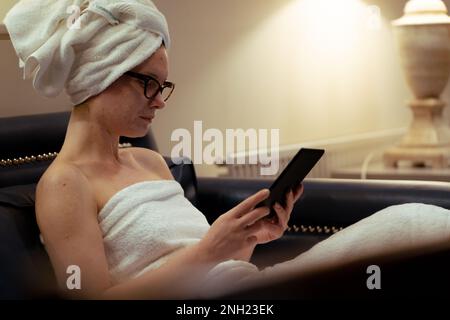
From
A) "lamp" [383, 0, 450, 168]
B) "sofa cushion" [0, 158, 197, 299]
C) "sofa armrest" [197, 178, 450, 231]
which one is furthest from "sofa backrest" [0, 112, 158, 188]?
"lamp" [383, 0, 450, 168]

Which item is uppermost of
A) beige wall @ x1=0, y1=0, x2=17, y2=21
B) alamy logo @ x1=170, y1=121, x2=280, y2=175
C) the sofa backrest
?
beige wall @ x1=0, y1=0, x2=17, y2=21

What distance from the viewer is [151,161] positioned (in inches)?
65.5

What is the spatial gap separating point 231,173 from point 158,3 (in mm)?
628

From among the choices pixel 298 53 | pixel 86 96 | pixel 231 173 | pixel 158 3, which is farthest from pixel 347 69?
pixel 86 96

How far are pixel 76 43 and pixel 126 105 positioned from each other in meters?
0.13

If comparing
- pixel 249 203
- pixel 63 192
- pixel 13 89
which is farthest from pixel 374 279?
pixel 13 89

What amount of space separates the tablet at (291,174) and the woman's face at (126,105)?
0.84 ft

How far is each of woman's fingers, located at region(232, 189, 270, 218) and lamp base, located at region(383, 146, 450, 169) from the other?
2115 millimetres

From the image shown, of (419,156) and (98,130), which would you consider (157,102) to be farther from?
(419,156)

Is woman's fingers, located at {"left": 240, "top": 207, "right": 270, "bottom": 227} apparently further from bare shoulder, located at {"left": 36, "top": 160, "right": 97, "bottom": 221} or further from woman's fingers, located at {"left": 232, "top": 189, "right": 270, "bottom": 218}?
bare shoulder, located at {"left": 36, "top": 160, "right": 97, "bottom": 221}

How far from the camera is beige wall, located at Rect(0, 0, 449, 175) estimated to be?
2744 mm

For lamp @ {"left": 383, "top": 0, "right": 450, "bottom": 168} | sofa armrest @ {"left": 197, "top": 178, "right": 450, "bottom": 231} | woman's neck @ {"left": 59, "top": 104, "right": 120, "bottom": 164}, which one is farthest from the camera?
lamp @ {"left": 383, "top": 0, "right": 450, "bottom": 168}
